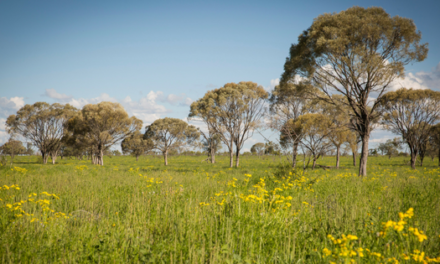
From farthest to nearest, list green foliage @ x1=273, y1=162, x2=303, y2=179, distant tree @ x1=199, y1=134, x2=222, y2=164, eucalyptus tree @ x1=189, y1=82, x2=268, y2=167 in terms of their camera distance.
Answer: distant tree @ x1=199, y1=134, x2=222, y2=164
eucalyptus tree @ x1=189, y1=82, x2=268, y2=167
green foliage @ x1=273, y1=162, x2=303, y2=179

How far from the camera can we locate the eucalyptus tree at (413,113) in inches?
1049

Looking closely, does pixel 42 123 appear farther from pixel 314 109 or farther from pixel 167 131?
pixel 314 109

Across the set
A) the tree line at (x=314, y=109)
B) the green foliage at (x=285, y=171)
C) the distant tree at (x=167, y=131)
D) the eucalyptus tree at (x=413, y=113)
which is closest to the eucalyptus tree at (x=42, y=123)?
the tree line at (x=314, y=109)

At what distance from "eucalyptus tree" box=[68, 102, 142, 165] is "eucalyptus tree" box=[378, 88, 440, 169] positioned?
38.5 metres

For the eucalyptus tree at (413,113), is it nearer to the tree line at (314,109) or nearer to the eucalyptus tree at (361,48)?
the tree line at (314,109)

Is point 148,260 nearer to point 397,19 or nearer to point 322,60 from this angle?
point 322,60

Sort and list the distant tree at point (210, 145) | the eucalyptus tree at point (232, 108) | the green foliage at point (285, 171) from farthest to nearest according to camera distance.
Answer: the distant tree at point (210, 145) < the eucalyptus tree at point (232, 108) < the green foliage at point (285, 171)

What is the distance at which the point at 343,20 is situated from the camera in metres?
12.5

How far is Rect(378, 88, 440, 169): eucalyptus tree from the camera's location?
26656mm

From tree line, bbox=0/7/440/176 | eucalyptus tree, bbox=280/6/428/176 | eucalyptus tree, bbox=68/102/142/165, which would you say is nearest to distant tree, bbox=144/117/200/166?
tree line, bbox=0/7/440/176

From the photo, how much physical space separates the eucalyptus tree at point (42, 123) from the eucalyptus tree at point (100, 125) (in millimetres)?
3008

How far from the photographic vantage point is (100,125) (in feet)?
111

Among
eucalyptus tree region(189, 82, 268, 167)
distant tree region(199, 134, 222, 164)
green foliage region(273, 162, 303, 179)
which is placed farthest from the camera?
distant tree region(199, 134, 222, 164)

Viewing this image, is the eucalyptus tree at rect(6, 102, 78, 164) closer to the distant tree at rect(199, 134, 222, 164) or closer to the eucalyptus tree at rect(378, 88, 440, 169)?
the distant tree at rect(199, 134, 222, 164)
